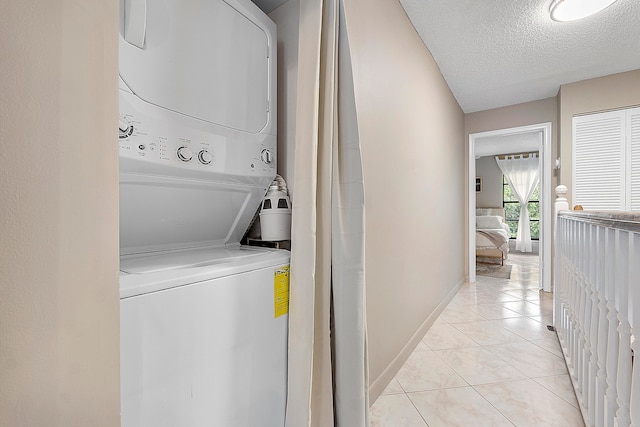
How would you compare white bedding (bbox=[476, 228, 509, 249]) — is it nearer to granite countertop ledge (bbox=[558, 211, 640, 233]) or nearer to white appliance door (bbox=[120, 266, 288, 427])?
granite countertop ledge (bbox=[558, 211, 640, 233])

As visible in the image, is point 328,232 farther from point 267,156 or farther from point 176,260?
point 176,260

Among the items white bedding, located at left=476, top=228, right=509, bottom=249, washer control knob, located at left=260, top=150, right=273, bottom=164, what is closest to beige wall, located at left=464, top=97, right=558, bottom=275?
white bedding, located at left=476, top=228, right=509, bottom=249

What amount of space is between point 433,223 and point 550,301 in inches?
68.7

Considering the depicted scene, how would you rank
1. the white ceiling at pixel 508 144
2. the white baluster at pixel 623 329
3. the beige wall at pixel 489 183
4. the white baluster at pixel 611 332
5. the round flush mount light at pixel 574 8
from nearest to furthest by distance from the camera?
the white baluster at pixel 623 329 → the white baluster at pixel 611 332 → the round flush mount light at pixel 574 8 → the white ceiling at pixel 508 144 → the beige wall at pixel 489 183

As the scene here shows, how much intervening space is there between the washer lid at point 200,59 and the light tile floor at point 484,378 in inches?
62.7

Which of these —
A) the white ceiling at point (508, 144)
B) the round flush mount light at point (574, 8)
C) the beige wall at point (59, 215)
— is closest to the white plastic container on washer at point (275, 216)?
the beige wall at point (59, 215)

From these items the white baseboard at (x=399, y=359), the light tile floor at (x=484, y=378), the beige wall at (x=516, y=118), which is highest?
the beige wall at (x=516, y=118)

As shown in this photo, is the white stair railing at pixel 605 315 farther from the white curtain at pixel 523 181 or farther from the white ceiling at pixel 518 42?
the white curtain at pixel 523 181

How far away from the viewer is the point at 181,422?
29.2 inches

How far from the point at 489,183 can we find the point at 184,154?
8348mm

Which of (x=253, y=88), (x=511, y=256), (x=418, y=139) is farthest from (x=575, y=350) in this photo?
(x=511, y=256)

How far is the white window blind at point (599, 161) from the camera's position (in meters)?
3.06

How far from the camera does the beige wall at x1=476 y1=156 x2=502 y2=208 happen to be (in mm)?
7621

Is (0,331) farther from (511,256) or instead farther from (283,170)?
(511,256)
